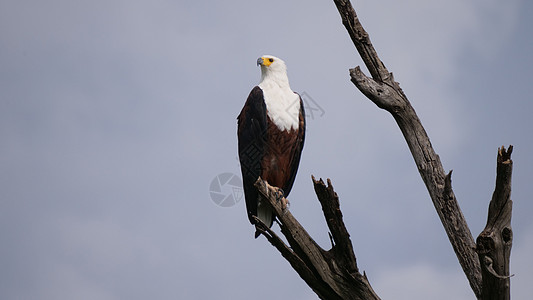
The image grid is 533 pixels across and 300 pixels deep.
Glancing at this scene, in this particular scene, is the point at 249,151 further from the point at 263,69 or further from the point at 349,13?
the point at 349,13

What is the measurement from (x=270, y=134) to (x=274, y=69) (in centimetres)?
80

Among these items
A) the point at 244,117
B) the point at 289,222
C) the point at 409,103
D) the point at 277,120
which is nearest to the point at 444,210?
the point at 409,103

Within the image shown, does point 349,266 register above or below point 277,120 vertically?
below

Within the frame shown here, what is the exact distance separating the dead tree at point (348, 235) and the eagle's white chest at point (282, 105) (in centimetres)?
66

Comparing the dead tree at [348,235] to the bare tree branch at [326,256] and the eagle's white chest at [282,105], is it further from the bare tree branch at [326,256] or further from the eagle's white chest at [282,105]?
the eagle's white chest at [282,105]

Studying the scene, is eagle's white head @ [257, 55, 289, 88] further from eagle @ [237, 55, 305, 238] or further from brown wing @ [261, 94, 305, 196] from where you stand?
brown wing @ [261, 94, 305, 196]

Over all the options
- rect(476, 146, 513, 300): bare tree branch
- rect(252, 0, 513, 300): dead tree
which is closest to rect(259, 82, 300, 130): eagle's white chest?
rect(252, 0, 513, 300): dead tree

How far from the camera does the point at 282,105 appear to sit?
5.35 metres

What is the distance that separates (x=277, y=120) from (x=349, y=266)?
5.63 ft

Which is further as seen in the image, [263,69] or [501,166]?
[263,69]

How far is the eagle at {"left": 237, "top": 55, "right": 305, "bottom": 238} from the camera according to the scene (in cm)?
530

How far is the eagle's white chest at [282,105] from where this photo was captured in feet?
17.3

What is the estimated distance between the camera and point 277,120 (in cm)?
527

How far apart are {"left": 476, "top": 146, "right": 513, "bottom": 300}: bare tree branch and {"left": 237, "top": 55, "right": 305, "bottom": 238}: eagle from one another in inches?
84.9
